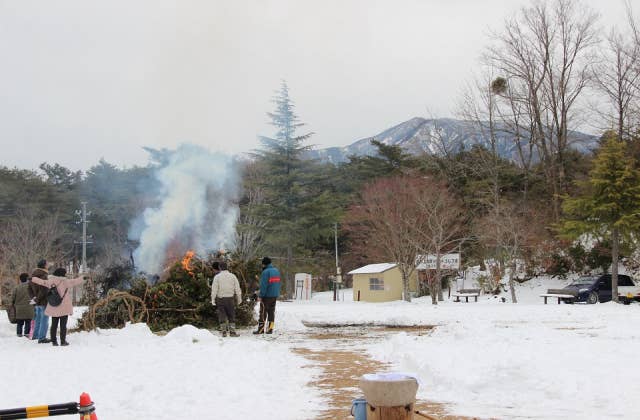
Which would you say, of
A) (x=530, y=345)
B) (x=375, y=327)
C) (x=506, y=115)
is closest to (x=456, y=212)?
(x=506, y=115)

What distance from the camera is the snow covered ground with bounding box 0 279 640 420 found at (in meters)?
6.91

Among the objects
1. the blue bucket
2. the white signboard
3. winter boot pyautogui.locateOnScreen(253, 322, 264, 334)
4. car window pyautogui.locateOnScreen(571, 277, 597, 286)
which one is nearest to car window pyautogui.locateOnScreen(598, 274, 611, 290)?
car window pyautogui.locateOnScreen(571, 277, 597, 286)

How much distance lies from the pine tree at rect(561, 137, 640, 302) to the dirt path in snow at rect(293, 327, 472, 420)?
18.3 m

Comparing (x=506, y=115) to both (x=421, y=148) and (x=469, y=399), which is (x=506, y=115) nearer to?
(x=421, y=148)

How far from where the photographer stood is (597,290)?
32188 millimetres

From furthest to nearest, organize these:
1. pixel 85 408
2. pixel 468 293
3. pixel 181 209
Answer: pixel 468 293, pixel 181 209, pixel 85 408

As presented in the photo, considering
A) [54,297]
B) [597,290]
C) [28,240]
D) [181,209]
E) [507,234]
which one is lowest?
[54,297]

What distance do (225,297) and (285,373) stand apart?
568 centimetres

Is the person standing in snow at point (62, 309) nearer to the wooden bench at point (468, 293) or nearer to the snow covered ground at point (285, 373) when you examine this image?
the snow covered ground at point (285, 373)

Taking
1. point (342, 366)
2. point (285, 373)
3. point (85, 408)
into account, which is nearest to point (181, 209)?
point (342, 366)

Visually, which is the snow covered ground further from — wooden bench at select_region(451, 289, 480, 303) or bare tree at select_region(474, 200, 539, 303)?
wooden bench at select_region(451, 289, 480, 303)

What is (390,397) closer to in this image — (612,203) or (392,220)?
(612,203)

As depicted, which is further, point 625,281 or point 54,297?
point 625,281

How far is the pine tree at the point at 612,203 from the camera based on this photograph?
30734mm
